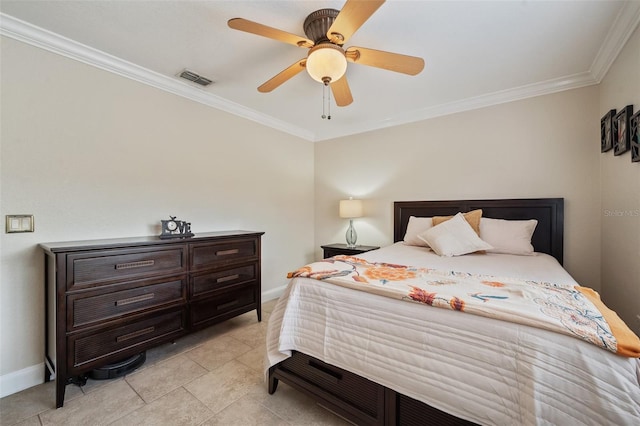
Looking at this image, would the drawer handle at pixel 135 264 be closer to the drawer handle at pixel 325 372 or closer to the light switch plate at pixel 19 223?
the light switch plate at pixel 19 223

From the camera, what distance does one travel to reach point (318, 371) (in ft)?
5.03

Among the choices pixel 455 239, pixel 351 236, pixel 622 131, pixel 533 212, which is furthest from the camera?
pixel 351 236

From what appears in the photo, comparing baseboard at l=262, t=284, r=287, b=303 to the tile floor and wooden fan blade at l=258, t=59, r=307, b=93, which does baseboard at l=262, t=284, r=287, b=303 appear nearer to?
the tile floor

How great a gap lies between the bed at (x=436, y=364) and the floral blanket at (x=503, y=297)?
0.03m

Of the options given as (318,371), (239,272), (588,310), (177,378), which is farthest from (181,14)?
(588,310)

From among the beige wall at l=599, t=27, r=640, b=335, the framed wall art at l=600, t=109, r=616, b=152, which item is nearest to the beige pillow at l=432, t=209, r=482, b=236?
the beige wall at l=599, t=27, r=640, b=335

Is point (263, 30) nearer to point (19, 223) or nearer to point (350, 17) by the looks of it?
point (350, 17)

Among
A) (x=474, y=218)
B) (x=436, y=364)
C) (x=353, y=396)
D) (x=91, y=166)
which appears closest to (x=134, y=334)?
(x=91, y=166)

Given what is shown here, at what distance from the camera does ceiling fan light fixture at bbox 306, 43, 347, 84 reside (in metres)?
1.67

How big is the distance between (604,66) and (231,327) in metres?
4.12

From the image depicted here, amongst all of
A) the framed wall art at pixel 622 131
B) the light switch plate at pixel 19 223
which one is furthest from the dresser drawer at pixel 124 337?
the framed wall art at pixel 622 131

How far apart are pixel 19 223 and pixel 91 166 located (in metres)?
0.59

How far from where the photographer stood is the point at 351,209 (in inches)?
142

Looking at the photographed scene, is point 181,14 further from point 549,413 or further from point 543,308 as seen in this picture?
point 549,413
